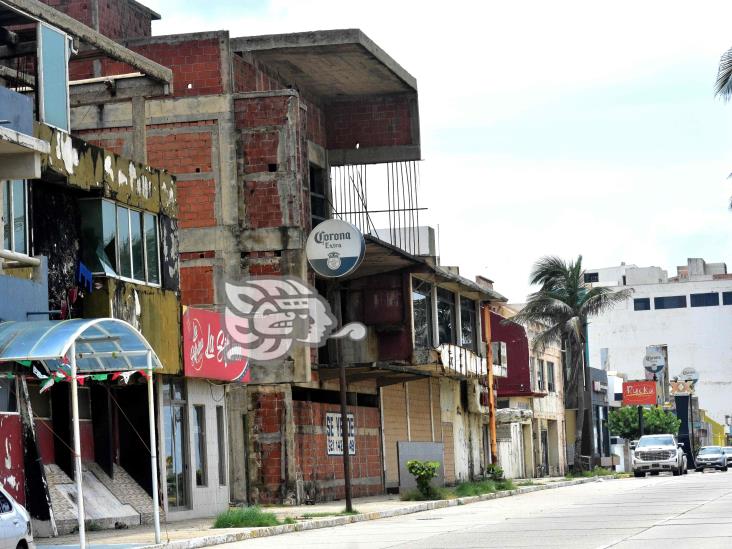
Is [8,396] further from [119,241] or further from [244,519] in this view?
[244,519]

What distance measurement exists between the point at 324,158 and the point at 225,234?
26.0 feet

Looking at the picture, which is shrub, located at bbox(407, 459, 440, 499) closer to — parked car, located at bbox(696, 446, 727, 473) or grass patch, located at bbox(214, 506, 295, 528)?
grass patch, located at bbox(214, 506, 295, 528)

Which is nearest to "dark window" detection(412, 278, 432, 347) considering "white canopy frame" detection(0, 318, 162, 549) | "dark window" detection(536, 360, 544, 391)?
"white canopy frame" detection(0, 318, 162, 549)

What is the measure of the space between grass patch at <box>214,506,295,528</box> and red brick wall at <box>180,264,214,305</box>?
11.2m

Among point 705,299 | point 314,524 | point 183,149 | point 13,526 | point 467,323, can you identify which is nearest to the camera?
point 13,526

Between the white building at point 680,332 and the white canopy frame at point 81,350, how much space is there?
111 meters

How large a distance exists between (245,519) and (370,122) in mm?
21729

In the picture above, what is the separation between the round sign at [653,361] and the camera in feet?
321

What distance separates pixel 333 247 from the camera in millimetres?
35625

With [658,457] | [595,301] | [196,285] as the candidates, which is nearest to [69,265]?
[196,285]

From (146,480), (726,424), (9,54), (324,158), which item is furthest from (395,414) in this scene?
(726,424)

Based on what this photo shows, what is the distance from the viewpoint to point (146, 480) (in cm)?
3034

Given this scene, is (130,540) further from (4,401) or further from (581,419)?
(581,419)

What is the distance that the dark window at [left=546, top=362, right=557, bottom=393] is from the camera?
77.1 meters
